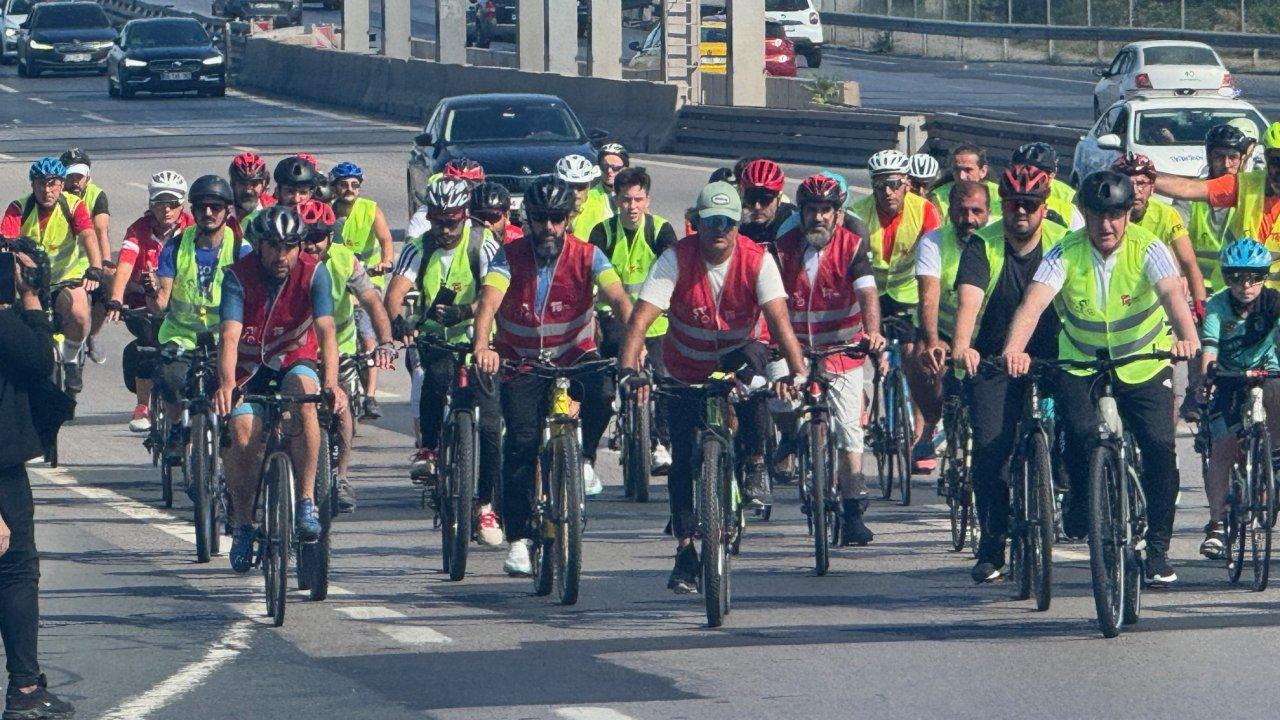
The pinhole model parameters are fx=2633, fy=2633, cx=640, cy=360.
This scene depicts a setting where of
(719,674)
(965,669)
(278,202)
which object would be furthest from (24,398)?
(278,202)

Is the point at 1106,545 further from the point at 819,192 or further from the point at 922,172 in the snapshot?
the point at 922,172

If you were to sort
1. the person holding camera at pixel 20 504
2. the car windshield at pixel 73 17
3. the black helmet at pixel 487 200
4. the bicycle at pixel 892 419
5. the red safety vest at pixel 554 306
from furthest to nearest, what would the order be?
the car windshield at pixel 73 17 < the black helmet at pixel 487 200 < the bicycle at pixel 892 419 < the red safety vest at pixel 554 306 < the person holding camera at pixel 20 504

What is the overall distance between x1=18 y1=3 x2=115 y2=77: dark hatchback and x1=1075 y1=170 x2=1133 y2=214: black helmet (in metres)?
52.9

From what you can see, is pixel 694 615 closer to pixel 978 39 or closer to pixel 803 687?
pixel 803 687

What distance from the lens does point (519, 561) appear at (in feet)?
38.8

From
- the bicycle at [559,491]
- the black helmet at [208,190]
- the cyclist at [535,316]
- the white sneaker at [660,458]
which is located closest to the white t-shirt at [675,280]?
the cyclist at [535,316]

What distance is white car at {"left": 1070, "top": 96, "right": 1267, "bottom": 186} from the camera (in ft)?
100

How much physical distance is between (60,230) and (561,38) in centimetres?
3013

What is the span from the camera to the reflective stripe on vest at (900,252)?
14484 millimetres

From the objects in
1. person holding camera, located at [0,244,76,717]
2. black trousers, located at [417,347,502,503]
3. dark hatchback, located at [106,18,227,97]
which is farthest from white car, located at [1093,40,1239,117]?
person holding camera, located at [0,244,76,717]

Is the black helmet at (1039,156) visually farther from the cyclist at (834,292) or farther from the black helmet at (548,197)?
the black helmet at (548,197)

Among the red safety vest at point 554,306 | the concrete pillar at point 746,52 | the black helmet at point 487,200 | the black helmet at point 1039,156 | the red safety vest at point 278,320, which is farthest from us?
the concrete pillar at point 746,52

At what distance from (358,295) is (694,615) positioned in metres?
3.12

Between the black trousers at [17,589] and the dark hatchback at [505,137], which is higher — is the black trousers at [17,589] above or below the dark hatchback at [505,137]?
below
